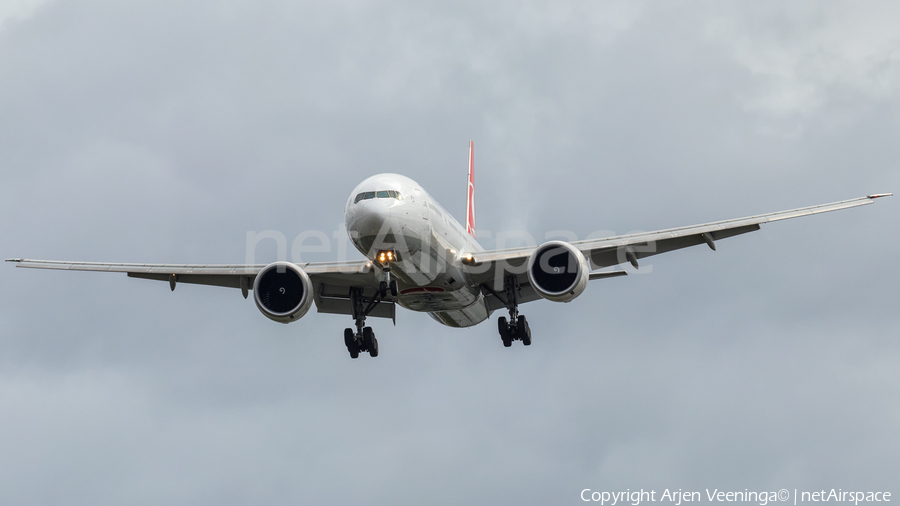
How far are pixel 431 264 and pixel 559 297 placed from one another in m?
4.16

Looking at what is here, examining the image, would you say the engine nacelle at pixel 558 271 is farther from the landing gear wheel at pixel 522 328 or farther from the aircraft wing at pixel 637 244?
the landing gear wheel at pixel 522 328

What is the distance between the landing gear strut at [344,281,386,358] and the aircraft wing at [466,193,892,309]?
4.45 meters

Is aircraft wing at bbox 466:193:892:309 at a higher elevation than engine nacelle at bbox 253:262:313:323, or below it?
higher

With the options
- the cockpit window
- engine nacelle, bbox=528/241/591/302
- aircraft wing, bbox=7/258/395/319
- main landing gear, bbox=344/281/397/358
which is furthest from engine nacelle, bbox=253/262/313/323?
engine nacelle, bbox=528/241/591/302

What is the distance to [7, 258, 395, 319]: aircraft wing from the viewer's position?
34.2 metres

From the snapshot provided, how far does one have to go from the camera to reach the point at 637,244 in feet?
110

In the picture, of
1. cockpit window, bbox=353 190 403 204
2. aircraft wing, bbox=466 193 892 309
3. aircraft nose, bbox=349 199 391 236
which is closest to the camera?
aircraft nose, bbox=349 199 391 236

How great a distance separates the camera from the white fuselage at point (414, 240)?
29.3 meters

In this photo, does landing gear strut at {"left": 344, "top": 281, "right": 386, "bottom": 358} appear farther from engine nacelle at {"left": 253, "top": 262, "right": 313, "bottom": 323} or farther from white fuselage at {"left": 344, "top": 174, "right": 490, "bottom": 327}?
engine nacelle at {"left": 253, "top": 262, "right": 313, "bottom": 323}

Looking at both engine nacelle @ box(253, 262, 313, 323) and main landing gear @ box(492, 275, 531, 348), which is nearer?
engine nacelle @ box(253, 262, 313, 323)

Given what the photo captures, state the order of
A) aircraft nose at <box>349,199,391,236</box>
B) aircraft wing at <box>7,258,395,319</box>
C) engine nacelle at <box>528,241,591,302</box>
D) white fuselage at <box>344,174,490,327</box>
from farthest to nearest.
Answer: aircraft wing at <box>7,258,395,319</box> → engine nacelle at <box>528,241,591,302</box> → white fuselage at <box>344,174,490,327</box> → aircraft nose at <box>349,199,391,236</box>

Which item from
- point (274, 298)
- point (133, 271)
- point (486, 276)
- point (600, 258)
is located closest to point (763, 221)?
point (600, 258)

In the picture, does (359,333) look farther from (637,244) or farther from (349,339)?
(637,244)

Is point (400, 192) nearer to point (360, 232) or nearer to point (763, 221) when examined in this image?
point (360, 232)
